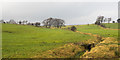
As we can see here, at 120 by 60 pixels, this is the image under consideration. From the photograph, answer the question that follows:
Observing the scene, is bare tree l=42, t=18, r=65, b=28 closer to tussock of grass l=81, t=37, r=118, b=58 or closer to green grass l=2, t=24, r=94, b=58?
green grass l=2, t=24, r=94, b=58

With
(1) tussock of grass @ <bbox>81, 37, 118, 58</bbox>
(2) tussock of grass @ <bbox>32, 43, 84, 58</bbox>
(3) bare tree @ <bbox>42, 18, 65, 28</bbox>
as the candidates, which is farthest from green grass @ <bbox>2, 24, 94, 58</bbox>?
(3) bare tree @ <bbox>42, 18, 65, 28</bbox>

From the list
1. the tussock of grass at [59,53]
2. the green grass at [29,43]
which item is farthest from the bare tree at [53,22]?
the tussock of grass at [59,53]

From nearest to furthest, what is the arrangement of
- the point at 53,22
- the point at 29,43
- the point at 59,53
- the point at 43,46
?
the point at 59,53 < the point at 43,46 < the point at 29,43 < the point at 53,22

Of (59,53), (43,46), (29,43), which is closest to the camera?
(59,53)

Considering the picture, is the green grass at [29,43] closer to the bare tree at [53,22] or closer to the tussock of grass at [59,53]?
the tussock of grass at [59,53]

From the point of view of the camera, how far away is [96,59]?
2147 cm

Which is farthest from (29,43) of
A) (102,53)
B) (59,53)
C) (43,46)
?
(102,53)

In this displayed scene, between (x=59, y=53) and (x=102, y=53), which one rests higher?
(x=102, y=53)

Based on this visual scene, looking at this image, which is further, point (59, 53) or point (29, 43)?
point (29, 43)

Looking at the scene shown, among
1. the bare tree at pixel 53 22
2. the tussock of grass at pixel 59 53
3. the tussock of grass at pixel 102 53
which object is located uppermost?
the bare tree at pixel 53 22

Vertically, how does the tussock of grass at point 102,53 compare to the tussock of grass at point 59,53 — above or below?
above

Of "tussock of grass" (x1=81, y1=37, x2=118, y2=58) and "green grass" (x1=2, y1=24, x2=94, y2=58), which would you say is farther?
"green grass" (x1=2, y1=24, x2=94, y2=58)

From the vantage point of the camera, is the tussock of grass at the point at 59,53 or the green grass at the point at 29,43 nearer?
the tussock of grass at the point at 59,53

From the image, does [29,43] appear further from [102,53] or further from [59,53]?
[102,53]
